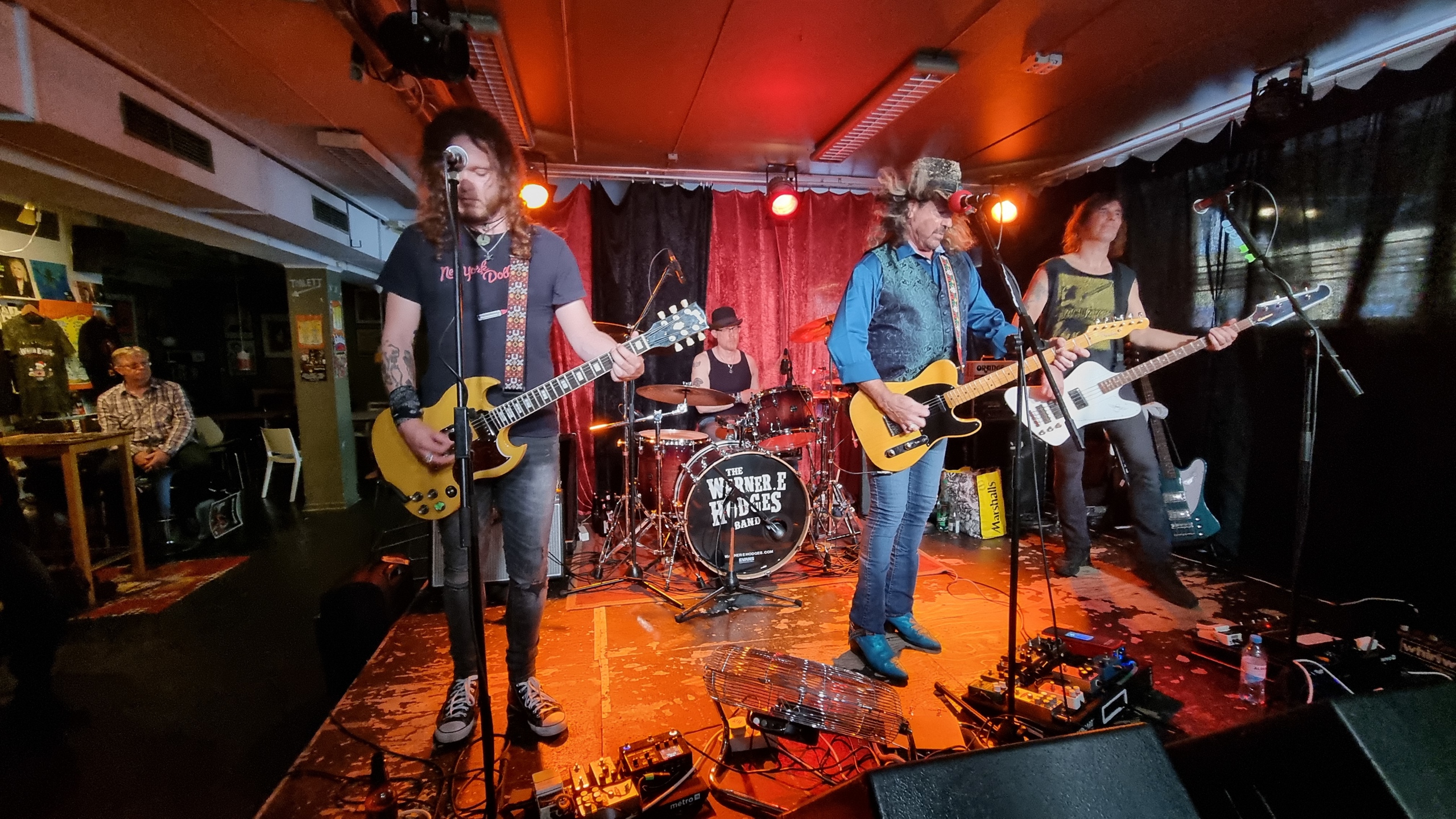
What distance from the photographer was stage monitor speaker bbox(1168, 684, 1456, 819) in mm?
1002

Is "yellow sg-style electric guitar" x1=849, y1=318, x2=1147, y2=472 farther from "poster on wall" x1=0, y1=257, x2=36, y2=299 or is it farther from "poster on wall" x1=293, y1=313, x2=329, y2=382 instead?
"poster on wall" x1=293, y1=313, x2=329, y2=382

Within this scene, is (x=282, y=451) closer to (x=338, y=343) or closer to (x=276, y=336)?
(x=338, y=343)

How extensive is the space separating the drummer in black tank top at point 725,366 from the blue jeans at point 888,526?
251cm

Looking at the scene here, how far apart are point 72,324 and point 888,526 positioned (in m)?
6.67

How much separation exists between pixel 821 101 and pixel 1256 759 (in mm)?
4492

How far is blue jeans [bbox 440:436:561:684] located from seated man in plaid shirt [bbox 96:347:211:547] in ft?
15.5

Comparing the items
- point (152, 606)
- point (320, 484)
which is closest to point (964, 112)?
point (152, 606)

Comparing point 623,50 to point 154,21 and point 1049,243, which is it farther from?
point 1049,243

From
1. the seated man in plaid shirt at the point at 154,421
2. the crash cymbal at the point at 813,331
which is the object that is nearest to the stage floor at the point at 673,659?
the crash cymbal at the point at 813,331

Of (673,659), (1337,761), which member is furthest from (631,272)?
(1337,761)

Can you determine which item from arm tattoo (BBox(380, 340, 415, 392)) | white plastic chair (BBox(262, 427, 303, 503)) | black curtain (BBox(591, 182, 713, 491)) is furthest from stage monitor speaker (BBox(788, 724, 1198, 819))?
white plastic chair (BBox(262, 427, 303, 503))

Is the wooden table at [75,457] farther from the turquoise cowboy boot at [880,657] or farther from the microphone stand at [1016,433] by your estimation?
the microphone stand at [1016,433]

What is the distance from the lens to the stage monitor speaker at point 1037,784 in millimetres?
921

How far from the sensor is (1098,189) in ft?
17.5
